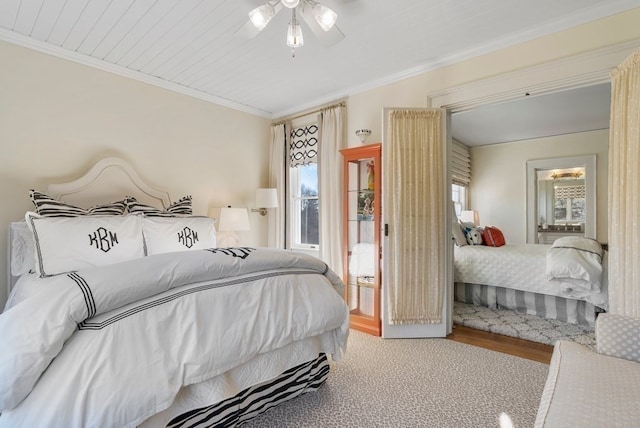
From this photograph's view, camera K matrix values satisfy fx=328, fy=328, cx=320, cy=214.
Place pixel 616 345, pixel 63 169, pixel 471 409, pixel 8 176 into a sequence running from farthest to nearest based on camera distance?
pixel 63 169, pixel 8 176, pixel 471 409, pixel 616 345

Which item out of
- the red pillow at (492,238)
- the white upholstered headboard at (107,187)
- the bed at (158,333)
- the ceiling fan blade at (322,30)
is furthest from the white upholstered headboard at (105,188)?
the red pillow at (492,238)

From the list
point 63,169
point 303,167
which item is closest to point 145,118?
point 63,169

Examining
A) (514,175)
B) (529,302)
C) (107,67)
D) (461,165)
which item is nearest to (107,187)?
(107,67)

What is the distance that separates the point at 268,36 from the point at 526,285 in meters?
3.60

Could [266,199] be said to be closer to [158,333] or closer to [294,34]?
[294,34]

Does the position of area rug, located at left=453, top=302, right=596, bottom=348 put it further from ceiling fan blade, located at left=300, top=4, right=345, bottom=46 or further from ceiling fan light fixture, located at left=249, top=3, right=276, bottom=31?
ceiling fan light fixture, located at left=249, top=3, right=276, bottom=31

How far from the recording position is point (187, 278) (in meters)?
1.48

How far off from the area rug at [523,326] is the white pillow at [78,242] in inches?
128

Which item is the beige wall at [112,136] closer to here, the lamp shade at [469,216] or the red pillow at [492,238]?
the red pillow at [492,238]

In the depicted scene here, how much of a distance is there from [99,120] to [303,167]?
235cm

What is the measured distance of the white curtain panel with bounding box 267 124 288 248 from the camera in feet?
14.5

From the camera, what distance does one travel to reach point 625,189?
211 centimetres

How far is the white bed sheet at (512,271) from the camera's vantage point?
328 cm

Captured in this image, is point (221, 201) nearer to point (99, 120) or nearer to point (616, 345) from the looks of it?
point (99, 120)
